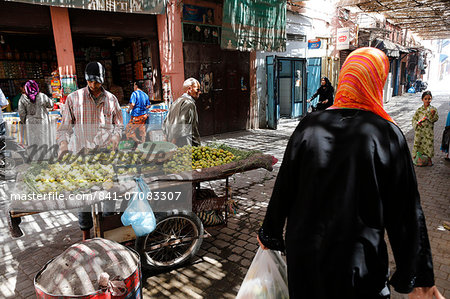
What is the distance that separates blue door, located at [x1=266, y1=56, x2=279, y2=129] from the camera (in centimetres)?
1229

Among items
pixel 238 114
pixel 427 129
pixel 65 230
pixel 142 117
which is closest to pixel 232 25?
pixel 238 114

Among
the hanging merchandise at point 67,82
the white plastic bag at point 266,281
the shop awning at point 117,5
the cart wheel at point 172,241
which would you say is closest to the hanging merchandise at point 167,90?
the shop awning at point 117,5

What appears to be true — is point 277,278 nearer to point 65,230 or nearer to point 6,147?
point 65,230

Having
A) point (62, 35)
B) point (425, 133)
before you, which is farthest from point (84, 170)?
point (425, 133)

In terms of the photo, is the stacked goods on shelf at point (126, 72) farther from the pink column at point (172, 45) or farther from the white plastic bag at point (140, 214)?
the white plastic bag at point (140, 214)

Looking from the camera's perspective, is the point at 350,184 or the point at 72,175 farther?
the point at 72,175

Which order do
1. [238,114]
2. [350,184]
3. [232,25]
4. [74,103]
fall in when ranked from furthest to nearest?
[238,114], [232,25], [74,103], [350,184]

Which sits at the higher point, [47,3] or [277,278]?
[47,3]

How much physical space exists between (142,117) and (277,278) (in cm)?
801

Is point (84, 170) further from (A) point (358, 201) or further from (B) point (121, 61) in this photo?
(B) point (121, 61)

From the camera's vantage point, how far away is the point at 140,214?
2.84 metres

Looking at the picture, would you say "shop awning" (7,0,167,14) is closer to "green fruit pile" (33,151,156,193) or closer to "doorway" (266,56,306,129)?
"green fruit pile" (33,151,156,193)

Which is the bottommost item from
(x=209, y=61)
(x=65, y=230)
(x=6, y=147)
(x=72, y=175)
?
(x=65, y=230)

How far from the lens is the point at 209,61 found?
1083cm
